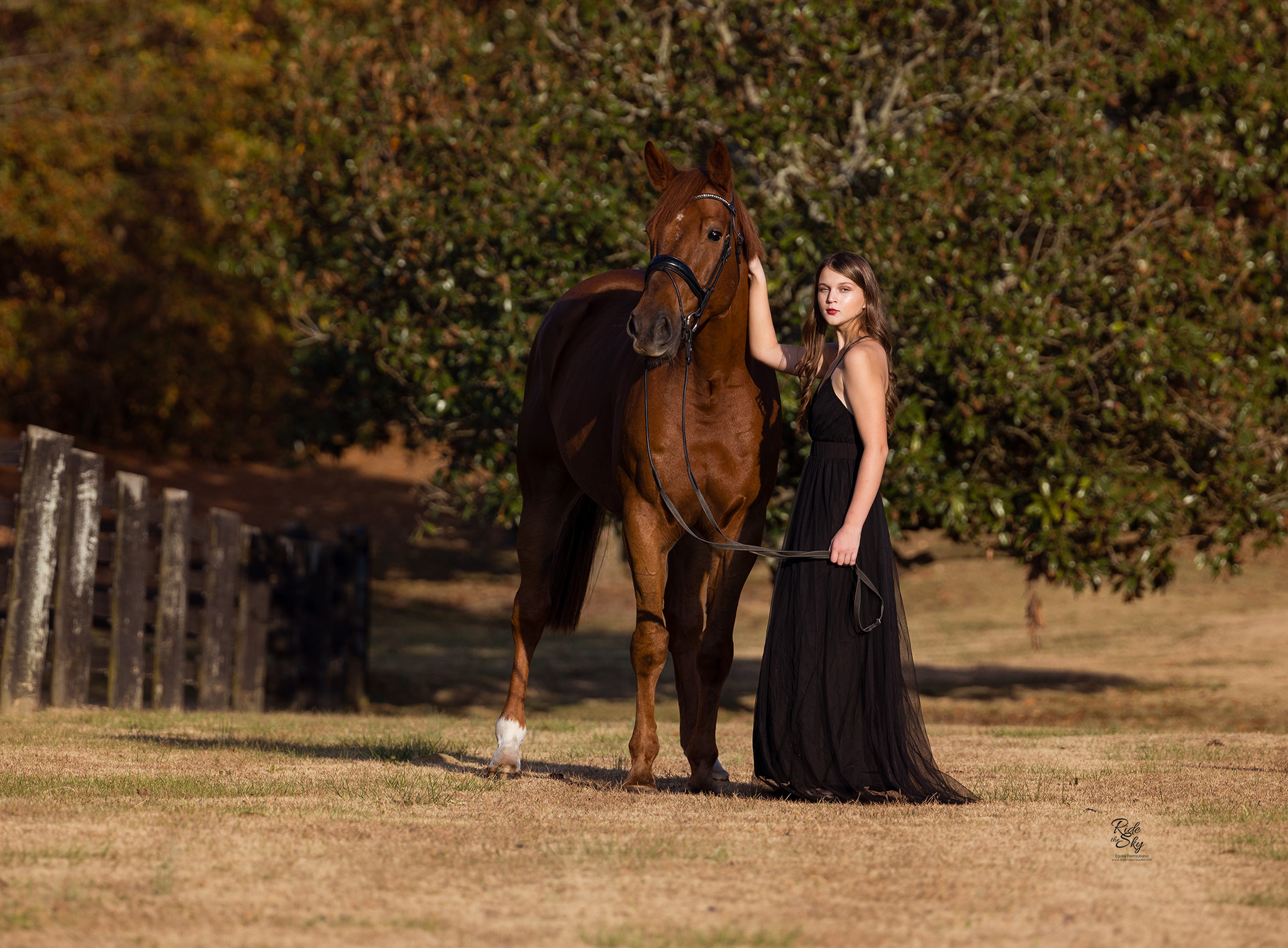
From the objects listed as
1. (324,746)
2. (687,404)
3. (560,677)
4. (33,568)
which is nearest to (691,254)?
(687,404)

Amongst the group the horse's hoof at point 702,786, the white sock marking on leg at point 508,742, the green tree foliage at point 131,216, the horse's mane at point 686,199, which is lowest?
the horse's hoof at point 702,786

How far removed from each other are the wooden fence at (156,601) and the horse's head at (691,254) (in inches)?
222

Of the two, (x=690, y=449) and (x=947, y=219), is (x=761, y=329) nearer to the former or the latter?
(x=690, y=449)

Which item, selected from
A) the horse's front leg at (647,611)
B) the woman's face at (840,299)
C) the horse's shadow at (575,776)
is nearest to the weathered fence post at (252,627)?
the horse's shadow at (575,776)

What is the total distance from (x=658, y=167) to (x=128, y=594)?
6.35 metres

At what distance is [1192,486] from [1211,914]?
8657 millimetres

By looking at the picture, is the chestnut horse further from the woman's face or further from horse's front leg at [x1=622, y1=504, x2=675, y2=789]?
the woman's face

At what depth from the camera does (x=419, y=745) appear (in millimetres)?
7387

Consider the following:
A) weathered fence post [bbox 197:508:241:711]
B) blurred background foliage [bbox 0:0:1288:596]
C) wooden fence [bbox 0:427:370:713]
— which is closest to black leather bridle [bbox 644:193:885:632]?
blurred background foliage [bbox 0:0:1288:596]

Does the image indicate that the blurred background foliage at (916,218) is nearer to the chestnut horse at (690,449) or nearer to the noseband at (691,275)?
the chestnut horse at (690,449)

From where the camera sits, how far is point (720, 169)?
5883 mm

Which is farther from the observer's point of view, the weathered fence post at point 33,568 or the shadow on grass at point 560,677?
the shadow on grass at point 560,677

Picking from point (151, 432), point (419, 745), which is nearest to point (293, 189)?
point (419, 745)

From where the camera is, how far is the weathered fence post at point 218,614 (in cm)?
1186
